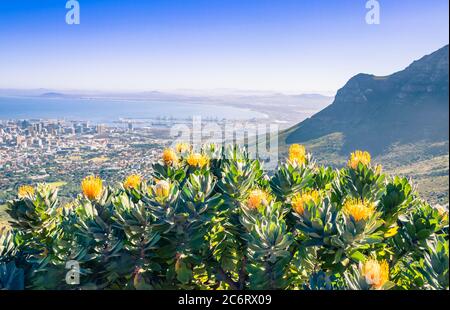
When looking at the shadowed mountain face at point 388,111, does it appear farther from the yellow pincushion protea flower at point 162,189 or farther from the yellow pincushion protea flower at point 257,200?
the yellow pincushion protea flower at point 162,189

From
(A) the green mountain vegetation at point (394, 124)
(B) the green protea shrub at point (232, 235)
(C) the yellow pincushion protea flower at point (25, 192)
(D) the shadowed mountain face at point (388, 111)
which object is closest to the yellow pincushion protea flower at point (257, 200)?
(B) the green protea shrub at point (232, 235)

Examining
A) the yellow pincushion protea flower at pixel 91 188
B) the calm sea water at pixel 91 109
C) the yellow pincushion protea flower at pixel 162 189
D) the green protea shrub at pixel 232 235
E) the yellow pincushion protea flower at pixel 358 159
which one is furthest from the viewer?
the calm sea water at pixel 91 109

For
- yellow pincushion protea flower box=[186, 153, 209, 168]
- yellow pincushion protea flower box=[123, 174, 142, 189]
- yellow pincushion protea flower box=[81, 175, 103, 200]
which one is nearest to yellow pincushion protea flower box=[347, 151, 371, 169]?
yellow pincushion protea flower box=[186, 153, 209, 168]

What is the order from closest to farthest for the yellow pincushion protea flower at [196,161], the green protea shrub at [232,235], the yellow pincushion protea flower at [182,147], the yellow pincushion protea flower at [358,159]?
the green protea shrub at [232,235] → the yellow pincushion protea flower at [358,159] → the yellow pincushion protea flower at [196,161] → the yellow pincushion protea flower at [182,147]

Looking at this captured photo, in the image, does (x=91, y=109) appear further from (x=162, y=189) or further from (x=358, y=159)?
(x=358, y=159)

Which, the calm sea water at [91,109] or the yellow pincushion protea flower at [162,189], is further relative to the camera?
the calm sea water at [91,109]

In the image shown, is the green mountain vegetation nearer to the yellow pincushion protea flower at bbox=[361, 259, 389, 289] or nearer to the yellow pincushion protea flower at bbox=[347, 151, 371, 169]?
the yellow pincushion protea flower at bbox=[347, 151, 371, 169]
